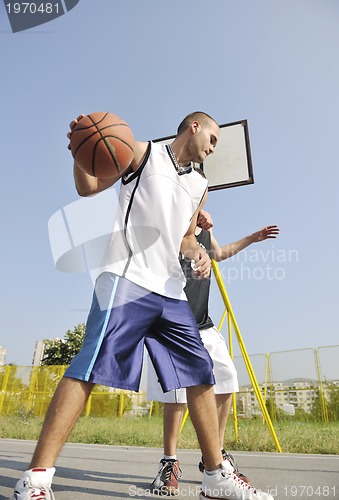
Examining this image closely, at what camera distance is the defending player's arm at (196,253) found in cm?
207

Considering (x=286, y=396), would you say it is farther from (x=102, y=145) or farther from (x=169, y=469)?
(x=102, y=145)

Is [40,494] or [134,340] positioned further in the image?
[134,340]

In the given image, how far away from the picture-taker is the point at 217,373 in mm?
2830

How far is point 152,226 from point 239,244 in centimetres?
148

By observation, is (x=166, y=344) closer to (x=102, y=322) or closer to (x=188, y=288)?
(x=102, y=322)

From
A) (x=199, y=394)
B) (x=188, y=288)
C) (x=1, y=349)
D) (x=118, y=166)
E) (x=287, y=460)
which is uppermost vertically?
(x=1, y=349)

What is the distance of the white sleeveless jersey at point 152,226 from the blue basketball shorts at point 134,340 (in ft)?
0.24

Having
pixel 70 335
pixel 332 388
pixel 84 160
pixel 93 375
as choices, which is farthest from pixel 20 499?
pixel 70 335

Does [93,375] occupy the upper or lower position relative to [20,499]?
upper

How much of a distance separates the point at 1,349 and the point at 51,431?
100 m

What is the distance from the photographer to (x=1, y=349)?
297ft

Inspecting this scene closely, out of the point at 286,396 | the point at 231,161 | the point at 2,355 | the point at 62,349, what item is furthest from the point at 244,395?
the point at 2,355

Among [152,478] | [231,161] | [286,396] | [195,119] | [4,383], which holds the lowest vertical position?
[152,478]

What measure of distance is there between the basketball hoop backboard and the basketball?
3200mm
